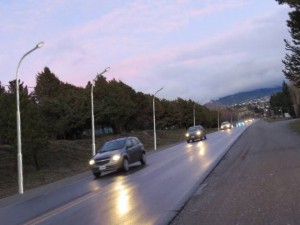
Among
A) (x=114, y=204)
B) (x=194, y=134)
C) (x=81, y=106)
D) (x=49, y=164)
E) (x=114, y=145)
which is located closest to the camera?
(x=114, y=204)

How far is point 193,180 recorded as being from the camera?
56.4 feet

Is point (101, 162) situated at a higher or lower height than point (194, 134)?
lower

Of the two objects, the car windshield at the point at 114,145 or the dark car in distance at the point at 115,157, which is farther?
the car windshield at the point at 114,145

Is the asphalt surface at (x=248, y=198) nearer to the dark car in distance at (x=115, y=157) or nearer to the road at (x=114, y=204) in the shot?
the road at (x=114, y=204)

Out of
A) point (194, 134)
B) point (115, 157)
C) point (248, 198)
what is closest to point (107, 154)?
point (115, 157)

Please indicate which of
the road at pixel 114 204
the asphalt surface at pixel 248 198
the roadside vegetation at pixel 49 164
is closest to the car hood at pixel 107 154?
the roadside vegetation at pixel 49 164

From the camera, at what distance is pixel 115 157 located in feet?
80.6

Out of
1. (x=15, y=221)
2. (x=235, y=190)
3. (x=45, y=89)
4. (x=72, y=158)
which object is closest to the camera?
(x=15, y=221)

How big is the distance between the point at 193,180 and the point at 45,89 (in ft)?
187

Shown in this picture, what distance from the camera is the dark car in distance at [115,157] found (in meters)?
24.4

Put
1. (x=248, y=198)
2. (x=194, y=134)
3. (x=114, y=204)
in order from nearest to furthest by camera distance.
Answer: (x=248, y=198) → (x=114, y=204) → (x=194, y=134)

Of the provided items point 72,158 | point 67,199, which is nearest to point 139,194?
point 67,199

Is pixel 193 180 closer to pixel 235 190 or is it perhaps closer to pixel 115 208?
pixel 235 190

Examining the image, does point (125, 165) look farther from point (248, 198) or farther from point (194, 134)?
point (194, 134)
